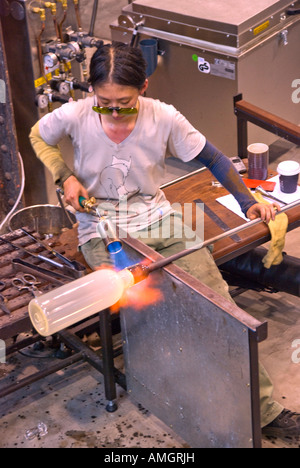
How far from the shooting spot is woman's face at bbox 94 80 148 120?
3035 millimetres

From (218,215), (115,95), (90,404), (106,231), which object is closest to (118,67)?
(115,95)

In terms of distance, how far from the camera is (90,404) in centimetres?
348

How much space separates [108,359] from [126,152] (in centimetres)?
91

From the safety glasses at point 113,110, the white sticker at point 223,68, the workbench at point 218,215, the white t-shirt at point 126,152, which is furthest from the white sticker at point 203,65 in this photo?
the safety glasses at point 113,110

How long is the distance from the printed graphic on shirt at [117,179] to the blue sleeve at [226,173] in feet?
1.08

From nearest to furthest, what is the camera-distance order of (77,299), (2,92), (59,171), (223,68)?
1. (77,299)
2. (59,171)
3. (2,92)
4. (223,68)

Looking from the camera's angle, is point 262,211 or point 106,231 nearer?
point 106,231

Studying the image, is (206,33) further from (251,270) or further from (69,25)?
(251,270)

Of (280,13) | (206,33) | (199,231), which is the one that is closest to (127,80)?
(199,231)

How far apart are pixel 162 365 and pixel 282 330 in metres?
1.11

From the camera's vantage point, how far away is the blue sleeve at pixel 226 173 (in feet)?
10.9

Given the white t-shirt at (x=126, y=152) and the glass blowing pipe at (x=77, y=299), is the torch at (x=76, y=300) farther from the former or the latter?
the white t-shirt at (x=126, y=152)

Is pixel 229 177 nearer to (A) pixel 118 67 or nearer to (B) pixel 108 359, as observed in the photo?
(A) pixel 118 67

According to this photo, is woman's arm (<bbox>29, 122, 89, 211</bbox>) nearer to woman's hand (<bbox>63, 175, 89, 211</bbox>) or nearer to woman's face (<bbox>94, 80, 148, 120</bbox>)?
woman's hand (<bbox>63, 175, 89, 211</bbox>)
